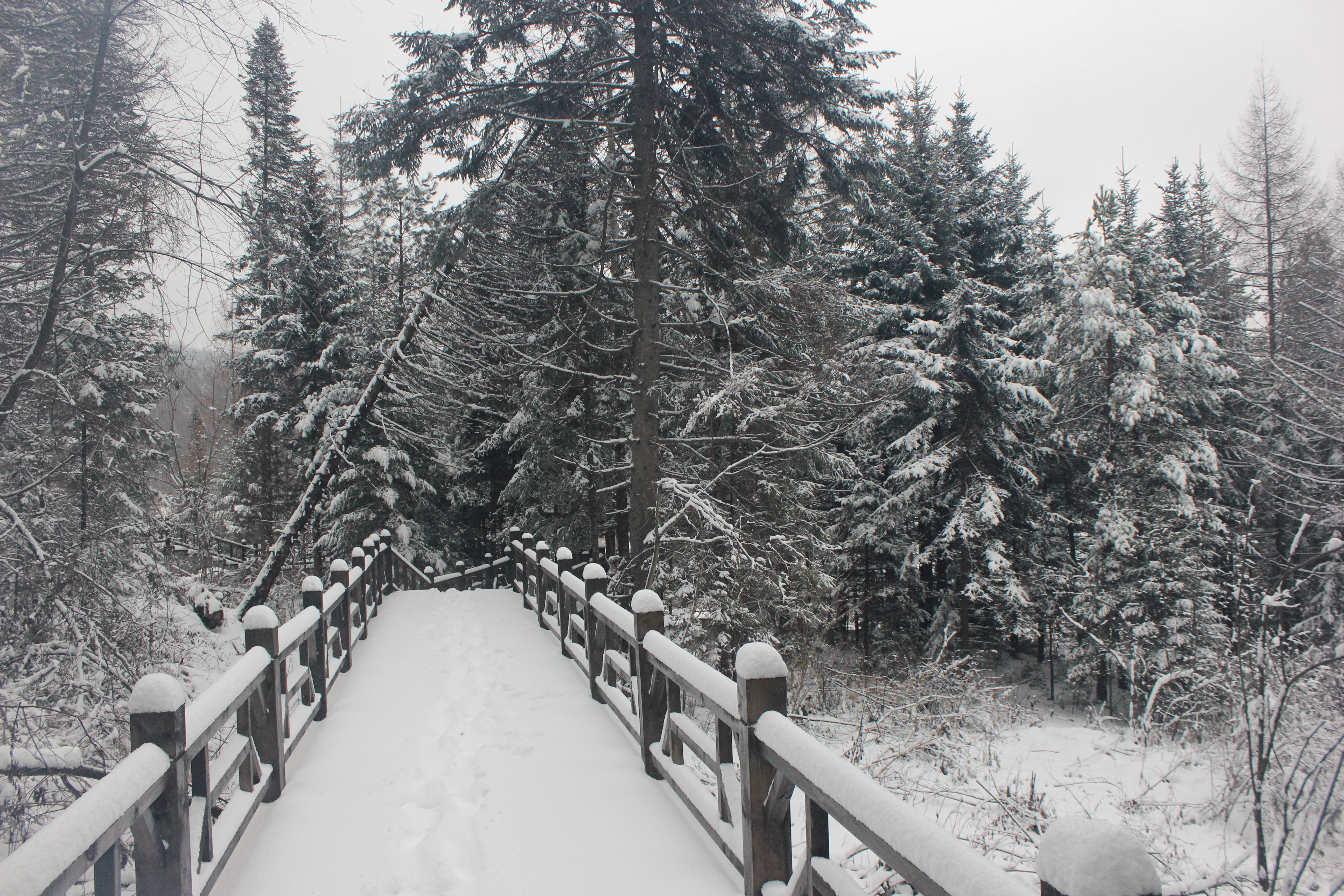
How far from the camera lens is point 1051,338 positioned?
18188mm

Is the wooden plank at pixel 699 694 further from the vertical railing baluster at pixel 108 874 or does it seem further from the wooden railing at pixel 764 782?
the vertical railing baluster at pixel 108 874

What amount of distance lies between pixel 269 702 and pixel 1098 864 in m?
4.91

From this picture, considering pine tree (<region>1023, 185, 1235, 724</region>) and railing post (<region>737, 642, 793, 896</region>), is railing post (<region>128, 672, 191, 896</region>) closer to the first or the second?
railing post (<region>737, 642, 793, 896</region>)

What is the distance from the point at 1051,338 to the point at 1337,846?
13.8m

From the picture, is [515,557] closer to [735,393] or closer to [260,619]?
[735,393]

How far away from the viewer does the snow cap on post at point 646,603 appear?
529cm

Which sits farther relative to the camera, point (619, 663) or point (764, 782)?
point (619, 663)

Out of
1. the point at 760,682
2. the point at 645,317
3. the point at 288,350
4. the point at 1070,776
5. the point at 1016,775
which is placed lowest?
the point at 1070,776

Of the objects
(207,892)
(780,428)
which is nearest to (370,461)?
(780,428)

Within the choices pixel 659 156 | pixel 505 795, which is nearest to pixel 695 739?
pixel 505 795

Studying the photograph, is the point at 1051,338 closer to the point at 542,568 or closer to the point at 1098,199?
the point at 1098,199

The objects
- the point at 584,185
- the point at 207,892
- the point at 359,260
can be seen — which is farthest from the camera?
the point at 359,260

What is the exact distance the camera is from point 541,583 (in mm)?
11117

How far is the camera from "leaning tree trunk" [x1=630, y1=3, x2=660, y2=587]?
9.73 meters
